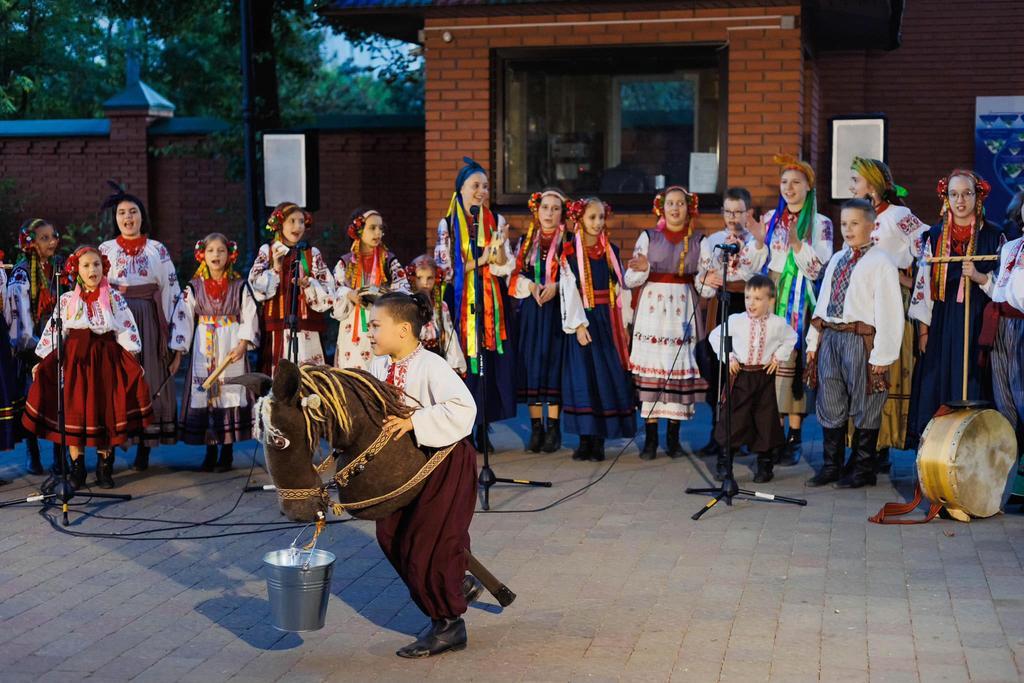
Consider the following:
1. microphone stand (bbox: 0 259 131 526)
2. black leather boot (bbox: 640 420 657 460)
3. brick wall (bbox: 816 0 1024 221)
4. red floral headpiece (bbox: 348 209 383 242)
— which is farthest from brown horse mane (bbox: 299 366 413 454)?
brick wall (bbox: 816 0 1024 221)

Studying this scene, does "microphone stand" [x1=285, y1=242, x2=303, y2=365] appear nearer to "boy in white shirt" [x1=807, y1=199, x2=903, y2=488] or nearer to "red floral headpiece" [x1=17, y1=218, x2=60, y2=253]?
"red floral headpiece" [x1=17, y1=218, x2=60, y2=253]

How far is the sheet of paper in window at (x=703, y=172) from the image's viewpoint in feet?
41.4

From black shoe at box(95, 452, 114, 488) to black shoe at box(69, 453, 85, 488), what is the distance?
10 cm

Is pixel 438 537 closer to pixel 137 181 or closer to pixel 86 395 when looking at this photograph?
pixel 86 395

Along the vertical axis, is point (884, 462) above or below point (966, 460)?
below

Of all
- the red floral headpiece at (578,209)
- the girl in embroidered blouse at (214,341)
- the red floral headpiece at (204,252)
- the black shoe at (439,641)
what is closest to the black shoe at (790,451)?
the red floral headpiece at (578,209)

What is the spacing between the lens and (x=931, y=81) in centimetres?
1694

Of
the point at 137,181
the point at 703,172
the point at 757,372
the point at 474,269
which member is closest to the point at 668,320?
the point at 757,372

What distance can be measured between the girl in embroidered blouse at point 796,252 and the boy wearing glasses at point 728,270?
11cm

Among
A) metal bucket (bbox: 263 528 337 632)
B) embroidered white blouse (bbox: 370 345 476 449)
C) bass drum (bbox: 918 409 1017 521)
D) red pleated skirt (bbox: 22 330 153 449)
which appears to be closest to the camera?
metal bucket (bbox: 263 528 337 632)

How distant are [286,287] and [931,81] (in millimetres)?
9991

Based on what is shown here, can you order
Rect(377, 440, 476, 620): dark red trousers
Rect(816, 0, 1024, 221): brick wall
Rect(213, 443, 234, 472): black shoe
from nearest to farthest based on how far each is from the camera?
Rect(377, 440, 476, 620): dark red trousers → Rect(213, 443, 234, 472): black shoe → Rect(816, 0, 1024, 221): brick wall

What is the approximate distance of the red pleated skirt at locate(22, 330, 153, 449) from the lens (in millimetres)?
9391

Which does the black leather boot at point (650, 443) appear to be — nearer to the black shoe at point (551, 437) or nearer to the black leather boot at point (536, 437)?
the black shoe at point (551, 437)
